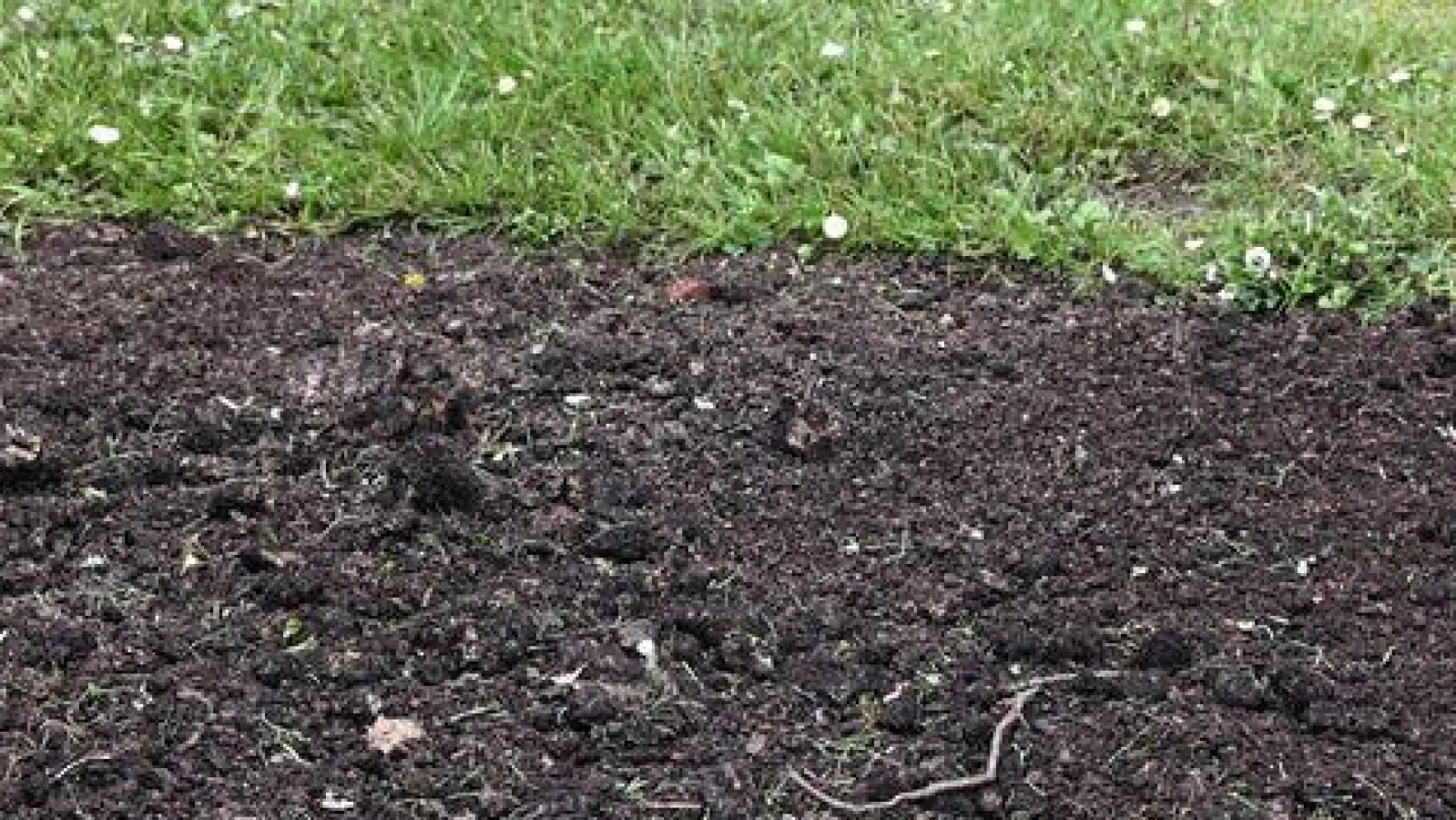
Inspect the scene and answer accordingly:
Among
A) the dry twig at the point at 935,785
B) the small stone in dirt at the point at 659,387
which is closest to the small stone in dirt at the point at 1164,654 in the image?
the dry twig at the point at 935,785

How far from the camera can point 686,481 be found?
3.09 m

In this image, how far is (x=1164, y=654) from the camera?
108 inches

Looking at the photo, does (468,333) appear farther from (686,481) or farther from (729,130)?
(729,130)

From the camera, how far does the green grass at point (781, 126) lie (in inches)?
156

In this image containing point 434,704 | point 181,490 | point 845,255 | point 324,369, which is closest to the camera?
point 434,704

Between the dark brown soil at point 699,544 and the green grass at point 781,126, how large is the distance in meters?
0.21

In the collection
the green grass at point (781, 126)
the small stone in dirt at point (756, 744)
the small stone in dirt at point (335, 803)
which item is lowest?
the green grass at point (781, 126)

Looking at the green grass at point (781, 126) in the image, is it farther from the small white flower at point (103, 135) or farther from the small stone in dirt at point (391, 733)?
the small stone in dirt at point (391, 733)

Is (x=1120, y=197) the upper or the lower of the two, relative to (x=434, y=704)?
lower

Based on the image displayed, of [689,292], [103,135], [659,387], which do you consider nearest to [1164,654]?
[659,387]

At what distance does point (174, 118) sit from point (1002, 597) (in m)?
2.32

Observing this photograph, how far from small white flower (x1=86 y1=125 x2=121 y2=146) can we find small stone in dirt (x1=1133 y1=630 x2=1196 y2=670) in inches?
97.8

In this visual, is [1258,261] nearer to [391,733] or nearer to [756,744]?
[756,744]

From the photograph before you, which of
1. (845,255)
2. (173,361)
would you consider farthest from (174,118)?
(845,255)
